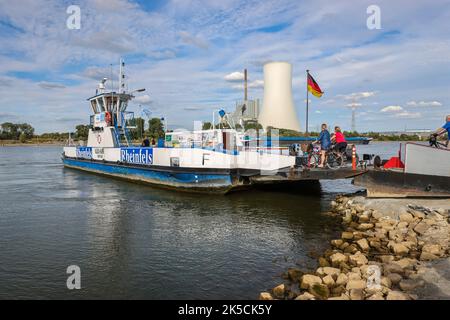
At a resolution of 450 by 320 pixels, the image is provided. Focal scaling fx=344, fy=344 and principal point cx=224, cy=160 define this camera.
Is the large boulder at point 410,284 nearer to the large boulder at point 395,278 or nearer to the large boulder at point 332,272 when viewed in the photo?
the large boulder at point 395,278

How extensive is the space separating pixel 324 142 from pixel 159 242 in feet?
25.8

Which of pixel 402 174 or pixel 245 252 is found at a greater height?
pixel 402 174

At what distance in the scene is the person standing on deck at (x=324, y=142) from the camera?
1391 centimetres

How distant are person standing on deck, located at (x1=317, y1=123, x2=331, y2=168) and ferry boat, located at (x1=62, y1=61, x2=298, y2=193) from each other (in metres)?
1.36

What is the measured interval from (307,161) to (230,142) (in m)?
5.40

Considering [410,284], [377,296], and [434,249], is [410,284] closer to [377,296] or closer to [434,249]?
[377,296]

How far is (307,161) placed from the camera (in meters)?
Answer: 16.2

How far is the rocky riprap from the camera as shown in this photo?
21.5ft

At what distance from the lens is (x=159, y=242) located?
419 inches

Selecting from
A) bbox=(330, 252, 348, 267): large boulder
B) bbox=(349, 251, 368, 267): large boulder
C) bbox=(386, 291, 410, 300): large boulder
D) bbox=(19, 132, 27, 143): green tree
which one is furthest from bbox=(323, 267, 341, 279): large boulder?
bbox=(19, 132, 27, 143): green tree

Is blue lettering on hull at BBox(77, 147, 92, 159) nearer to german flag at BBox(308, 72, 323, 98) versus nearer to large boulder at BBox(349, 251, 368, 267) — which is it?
german flag at BBox(308, 72, 323, 98)

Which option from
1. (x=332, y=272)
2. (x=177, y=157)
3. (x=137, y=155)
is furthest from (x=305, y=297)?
(x=137, y=155)

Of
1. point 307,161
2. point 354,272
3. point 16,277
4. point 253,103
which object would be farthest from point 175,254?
point 253,103
